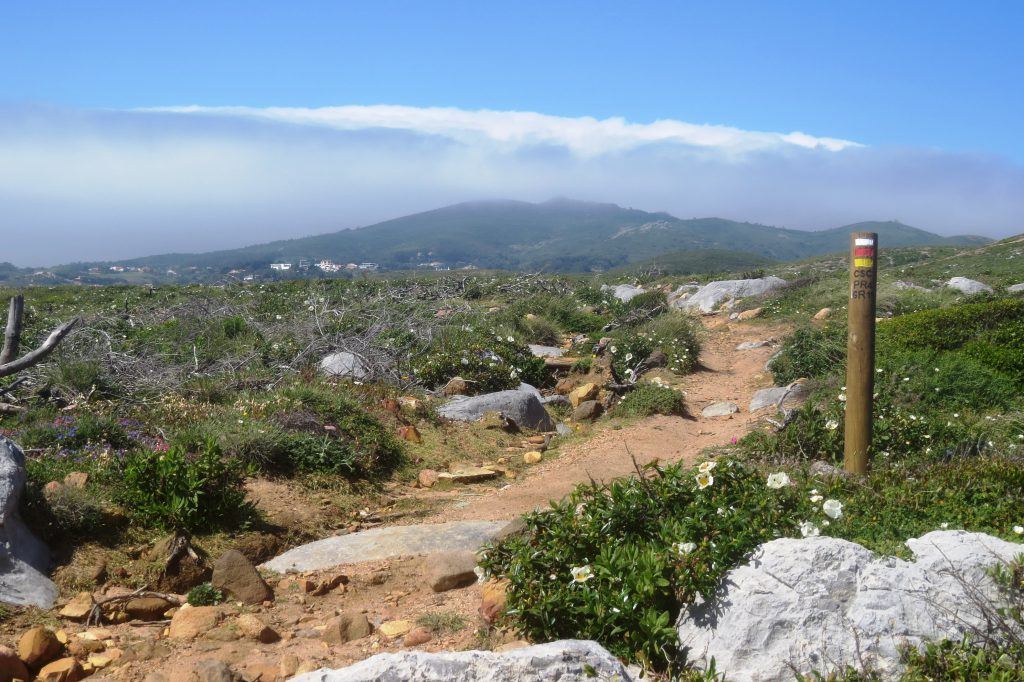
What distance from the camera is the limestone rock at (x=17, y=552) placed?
14.6 feet

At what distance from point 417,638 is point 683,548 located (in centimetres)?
149

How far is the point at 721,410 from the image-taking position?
32.9ft

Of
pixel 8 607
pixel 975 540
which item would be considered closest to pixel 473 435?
pixel 8 607

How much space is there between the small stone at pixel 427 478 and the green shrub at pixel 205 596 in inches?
119

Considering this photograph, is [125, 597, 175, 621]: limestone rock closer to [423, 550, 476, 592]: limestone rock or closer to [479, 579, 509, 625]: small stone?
[423, 550, 476, 592]: limestone rock

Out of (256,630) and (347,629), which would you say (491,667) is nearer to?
(347,629)

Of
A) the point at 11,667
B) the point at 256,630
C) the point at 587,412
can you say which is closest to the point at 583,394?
the point at 587,412

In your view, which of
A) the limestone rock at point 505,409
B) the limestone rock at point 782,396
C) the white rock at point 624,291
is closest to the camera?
the limestone rock at point 782,396

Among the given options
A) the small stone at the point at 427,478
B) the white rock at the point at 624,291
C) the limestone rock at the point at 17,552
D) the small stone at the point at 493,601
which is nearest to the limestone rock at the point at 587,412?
the small stone at the point at 427,478

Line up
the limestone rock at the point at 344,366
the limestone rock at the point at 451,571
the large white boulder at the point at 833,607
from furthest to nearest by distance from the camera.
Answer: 1. the limestone rock at the point at 344,366
2. the limestone rock at the point at 451,571
3. the large white boulder at the point at 833,607

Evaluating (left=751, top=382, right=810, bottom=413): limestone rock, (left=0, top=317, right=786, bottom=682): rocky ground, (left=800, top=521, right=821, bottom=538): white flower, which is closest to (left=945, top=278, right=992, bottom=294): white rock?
(left=751, top=382, right=810, bottom=413): limestone rock

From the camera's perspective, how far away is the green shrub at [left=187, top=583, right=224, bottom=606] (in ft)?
15.4

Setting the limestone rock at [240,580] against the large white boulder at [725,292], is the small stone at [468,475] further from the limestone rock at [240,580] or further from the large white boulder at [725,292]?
the large white boulder at [725,292]

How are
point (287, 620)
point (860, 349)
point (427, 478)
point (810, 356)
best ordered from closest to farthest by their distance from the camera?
point (287, 620) → point (860, 349) → point (427, 478) → point (810, 356)
